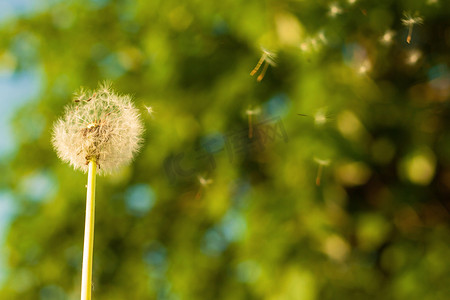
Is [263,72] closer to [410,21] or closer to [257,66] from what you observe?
[257,66]

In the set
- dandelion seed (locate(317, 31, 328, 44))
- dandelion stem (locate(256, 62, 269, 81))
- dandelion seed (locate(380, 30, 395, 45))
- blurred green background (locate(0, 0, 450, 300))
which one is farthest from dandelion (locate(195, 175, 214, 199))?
dandelion seed (locate(380, 30, 395, 45))

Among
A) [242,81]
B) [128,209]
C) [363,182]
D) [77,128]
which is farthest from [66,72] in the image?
[77,128]

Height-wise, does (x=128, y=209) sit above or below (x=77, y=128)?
above

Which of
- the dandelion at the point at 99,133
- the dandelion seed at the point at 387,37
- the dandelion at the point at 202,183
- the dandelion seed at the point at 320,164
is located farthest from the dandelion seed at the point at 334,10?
the dandelion at the point at 99,133

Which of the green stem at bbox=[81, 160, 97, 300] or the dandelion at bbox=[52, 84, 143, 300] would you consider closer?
the green stem at bbox=[81, 160, 97, 300]

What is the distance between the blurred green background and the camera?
1083 millimetres

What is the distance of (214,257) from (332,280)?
39cm

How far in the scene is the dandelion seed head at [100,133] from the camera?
0.40 m

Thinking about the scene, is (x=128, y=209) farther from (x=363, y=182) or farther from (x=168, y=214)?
(x=363, y=182)

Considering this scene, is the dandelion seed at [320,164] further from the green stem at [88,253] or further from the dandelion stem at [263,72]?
the green stem at [88,253]

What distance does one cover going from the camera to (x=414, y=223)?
3.71ft

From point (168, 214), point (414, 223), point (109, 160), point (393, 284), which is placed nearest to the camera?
point (109, 160)

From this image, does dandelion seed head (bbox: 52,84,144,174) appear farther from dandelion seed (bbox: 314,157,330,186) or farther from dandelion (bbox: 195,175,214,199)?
dandelion (bbox: 195,175,214,199)

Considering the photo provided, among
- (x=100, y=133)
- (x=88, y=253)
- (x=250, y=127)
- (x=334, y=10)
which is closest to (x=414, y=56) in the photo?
(x=334, y=10)
